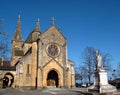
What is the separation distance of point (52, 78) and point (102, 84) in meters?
27.4

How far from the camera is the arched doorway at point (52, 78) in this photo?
46.2 metres

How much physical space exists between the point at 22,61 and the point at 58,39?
10989mm

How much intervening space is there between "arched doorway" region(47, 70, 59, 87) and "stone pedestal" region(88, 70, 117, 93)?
24.4 meters

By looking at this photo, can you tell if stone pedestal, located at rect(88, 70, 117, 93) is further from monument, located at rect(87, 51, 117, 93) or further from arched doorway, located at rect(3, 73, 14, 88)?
arched doorway, located at rect(3, 73, 14, 88)

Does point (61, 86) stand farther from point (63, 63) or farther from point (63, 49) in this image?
point (63, 49)

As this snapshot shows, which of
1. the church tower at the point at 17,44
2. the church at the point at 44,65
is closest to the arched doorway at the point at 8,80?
the church at the point at 44,65

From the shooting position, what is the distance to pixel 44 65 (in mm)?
44031

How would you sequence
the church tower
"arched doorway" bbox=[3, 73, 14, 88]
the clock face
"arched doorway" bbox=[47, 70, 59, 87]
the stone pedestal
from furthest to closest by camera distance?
the church tower
"arched doorway" bbox=[3, 73, 14, 88]
"arched doorway" bbox=[47, 70, 59, 87]
the clock face
the stone pedestal

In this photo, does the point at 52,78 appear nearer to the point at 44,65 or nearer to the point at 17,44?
the point at 44,65

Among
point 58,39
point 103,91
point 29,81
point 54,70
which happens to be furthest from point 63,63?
point 103,91

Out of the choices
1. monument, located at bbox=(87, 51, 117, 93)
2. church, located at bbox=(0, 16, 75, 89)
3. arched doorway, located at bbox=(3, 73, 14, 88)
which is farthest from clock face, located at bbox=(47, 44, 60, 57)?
monument, located at bbox=(87, 51, 117, 93)

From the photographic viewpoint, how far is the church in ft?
141

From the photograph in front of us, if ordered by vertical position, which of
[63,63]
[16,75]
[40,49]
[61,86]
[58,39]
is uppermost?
[58,39]

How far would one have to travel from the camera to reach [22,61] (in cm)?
4341
